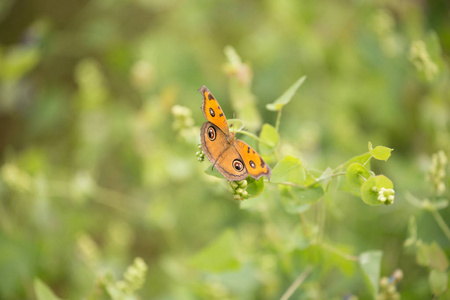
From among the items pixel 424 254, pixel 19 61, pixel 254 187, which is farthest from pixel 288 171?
pixel 19 61

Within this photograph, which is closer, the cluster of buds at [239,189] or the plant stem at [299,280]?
the cluster of buds at [239,189]

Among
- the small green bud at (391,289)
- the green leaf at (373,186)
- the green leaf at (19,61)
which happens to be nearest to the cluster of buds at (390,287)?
the small green bud at (391,289)

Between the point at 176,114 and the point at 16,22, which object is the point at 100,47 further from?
the point at 176,114

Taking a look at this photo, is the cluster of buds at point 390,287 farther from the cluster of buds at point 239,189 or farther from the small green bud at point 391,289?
Answer: the cluster of buds at point 239,189

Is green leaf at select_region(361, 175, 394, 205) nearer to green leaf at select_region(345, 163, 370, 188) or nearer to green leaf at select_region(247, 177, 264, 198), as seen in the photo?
green leaf at select_region(345, 163, 370, 188)

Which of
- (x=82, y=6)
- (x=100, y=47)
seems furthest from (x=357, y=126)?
(x=82, y=6)

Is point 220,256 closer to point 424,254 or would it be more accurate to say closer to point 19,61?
point 424,254

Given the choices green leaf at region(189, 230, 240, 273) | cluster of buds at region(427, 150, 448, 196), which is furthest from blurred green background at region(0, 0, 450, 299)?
cluster of buds at region(427, 150, 448, 196)
